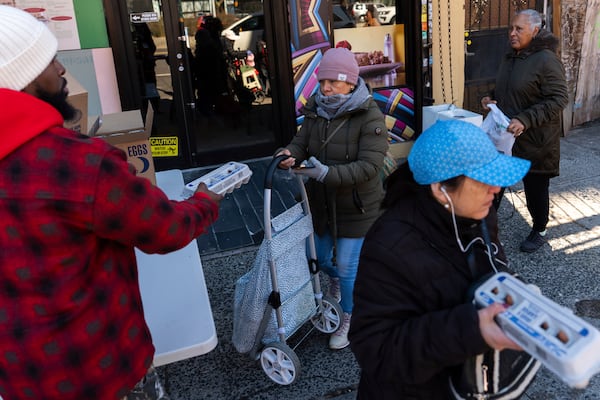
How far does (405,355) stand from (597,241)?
3.68 meters

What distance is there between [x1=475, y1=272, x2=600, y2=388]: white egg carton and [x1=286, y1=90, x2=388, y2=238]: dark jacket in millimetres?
1586

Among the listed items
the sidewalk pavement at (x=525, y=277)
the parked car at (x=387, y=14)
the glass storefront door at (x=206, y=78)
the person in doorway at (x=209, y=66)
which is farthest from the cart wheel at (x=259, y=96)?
the sidewalk pavement at (x=525, y=277)

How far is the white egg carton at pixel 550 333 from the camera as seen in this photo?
1.17 metres

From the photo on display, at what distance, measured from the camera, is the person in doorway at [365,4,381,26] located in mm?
6551

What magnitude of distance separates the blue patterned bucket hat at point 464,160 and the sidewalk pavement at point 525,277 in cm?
182

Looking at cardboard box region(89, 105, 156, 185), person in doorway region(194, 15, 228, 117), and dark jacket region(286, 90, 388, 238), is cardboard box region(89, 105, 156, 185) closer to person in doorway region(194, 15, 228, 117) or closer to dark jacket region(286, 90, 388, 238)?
dark jacket region(286, 90, 388, 238)

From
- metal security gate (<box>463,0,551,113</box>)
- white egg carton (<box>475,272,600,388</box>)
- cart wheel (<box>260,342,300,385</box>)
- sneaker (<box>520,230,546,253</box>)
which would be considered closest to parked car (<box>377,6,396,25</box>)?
metal security gate (<box>463,0,551,113</box>)

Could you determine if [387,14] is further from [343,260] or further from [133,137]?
[133,137]

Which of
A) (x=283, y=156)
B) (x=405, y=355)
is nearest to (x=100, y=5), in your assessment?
(x=283, y=156)

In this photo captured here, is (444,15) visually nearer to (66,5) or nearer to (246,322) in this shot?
(66,5)

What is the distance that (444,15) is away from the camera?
6.64 m

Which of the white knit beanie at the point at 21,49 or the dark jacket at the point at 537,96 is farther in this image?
the dark jacket at the point at 537,96

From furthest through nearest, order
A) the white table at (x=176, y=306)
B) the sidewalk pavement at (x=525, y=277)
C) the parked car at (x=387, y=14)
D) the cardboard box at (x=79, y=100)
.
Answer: the parked car at (x=387, y=14), the sidewalk pavement at (x=525, y=277), the cardboard box at (x=79, y=100), the white table at (x=176, y=306)

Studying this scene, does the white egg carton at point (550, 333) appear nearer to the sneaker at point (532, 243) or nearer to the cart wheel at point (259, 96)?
the sneaker at point (532, 243)
